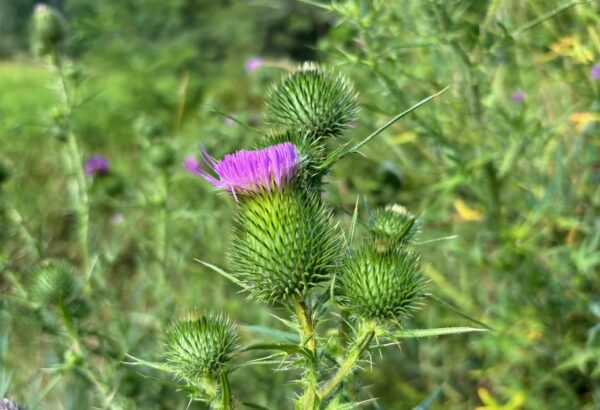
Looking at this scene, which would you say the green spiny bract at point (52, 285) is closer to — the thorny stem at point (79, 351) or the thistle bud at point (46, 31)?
A: the thorny stem at point (79, 351)

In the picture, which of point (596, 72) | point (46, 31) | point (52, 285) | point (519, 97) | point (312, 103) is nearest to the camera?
point (312, 103)

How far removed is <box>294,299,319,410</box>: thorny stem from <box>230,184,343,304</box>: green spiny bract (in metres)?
0.03

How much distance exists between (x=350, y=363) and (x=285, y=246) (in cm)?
27

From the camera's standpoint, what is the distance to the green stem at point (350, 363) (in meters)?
1.07

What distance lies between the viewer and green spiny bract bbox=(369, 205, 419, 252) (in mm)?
1272

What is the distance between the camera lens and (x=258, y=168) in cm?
118

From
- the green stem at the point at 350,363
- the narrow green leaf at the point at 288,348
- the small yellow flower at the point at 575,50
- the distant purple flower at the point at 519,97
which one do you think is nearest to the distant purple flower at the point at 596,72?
the small yellow flower at the point at 575,50

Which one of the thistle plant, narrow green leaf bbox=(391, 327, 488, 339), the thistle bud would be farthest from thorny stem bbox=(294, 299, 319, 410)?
the thistle bud

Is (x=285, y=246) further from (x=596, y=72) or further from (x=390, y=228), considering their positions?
(x=596, y=72)

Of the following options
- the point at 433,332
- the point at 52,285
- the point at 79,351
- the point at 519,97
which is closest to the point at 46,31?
the point at 52,285

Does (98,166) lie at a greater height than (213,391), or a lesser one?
lesser

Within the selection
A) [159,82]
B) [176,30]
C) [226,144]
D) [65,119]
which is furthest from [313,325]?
[176,30]

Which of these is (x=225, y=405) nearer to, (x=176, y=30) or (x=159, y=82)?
(x=159, y=82)

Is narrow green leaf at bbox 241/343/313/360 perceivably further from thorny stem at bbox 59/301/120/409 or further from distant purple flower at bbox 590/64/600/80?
distant purple flower at bbox 590/64/600/80
